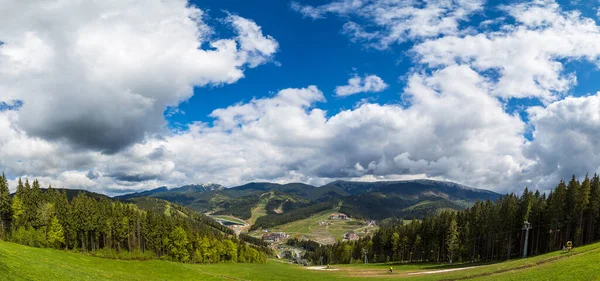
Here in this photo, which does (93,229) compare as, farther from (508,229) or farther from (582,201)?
(582,201)

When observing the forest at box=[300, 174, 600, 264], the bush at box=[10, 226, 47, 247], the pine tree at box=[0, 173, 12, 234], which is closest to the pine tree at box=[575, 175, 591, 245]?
the forest at box=[300, 174, 600, 264]

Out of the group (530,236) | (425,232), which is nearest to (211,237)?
(425,232)

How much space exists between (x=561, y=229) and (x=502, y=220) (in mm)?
15386

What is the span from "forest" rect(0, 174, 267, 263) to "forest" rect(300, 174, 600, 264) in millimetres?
84624

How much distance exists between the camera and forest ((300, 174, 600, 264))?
91812 mm

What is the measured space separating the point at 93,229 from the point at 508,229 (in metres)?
134

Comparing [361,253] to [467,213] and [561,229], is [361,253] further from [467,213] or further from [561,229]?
[561,229]

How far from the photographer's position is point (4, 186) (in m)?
108

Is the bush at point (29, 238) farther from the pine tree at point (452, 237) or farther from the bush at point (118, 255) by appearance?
the pine tree at point (452, 237)

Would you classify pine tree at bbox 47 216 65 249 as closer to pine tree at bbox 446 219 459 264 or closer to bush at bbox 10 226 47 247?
bush at bbox 10 226 47 247

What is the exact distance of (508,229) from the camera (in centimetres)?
10494

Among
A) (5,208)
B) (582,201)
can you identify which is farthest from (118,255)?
(582,201)

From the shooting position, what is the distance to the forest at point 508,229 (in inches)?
3615

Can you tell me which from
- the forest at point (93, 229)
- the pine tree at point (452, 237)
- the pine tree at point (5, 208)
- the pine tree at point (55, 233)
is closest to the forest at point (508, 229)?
the pine tree at point (452, 237)
